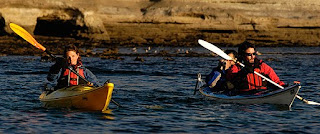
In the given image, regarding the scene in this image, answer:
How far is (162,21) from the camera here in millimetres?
46500

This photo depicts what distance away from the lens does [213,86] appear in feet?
46.1

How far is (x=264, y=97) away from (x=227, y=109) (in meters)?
0.76

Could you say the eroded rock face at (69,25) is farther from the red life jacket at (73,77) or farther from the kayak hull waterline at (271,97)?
the red life jacket at (73,77)

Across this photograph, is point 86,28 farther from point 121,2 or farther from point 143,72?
point 143,72

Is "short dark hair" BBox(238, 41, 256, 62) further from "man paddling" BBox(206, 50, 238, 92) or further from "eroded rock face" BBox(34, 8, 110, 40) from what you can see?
"eroded rock face" BBox(34, 8, 110, 40)

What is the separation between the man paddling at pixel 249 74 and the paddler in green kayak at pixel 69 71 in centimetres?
277

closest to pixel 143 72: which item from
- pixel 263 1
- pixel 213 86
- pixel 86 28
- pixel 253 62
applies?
pixel 213 86

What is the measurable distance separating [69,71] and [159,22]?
34.5 m

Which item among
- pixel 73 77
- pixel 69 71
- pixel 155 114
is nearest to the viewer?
pixel 155 114

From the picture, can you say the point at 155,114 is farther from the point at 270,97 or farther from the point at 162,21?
the point at 162,21

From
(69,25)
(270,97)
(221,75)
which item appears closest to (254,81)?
(270,97)

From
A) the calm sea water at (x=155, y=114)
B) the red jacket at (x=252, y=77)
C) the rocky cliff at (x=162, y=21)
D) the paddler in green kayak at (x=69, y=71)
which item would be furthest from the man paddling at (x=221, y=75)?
the rocky cliff at (x=162, y=21)

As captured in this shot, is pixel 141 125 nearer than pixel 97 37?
Yes

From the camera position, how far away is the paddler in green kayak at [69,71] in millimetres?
11781
